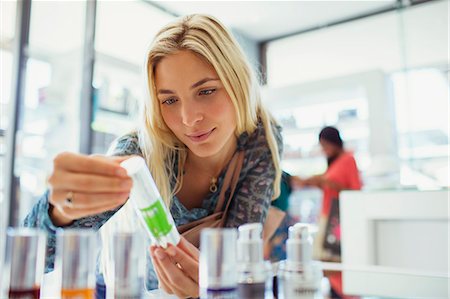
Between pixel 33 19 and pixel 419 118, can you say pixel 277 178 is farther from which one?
pixel 419 118

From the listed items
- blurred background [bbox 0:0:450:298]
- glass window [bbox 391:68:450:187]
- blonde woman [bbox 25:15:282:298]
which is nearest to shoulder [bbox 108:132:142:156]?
blonde woman [bbox 25:15:282:298]

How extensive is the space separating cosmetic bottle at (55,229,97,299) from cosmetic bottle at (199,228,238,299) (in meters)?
0.08

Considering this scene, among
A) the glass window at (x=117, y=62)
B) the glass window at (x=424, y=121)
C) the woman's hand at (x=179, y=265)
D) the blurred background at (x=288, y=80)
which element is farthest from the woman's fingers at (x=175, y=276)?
the glass window at (x=424, y=121)

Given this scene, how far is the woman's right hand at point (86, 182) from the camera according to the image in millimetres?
323

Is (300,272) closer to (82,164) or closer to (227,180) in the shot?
(82,164)

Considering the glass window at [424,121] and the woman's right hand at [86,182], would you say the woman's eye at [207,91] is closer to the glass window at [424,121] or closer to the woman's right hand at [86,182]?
the woman's right hand at [86,182]

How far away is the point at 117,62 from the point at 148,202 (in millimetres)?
1586

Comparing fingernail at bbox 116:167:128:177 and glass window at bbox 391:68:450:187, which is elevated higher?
glass window at bbox 391:68:450:187

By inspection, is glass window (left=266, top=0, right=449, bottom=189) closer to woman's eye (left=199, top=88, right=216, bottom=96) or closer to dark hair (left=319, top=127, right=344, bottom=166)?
dark hair (left=319, top=127, right=344, bottom=166)

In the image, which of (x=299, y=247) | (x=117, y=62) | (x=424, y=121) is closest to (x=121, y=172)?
(x=299, y=247)

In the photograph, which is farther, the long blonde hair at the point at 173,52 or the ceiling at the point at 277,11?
the ceiling at the point at 277,11

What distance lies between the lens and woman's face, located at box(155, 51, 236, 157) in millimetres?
511

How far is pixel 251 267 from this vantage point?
0.32 m

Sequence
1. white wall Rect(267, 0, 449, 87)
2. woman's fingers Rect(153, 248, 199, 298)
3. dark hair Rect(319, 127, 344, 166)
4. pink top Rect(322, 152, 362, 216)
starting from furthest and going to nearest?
white wall Rect(267, 0, 449, 87)
dark hair Rect(319, 127, 344, 166)
pink top Rect(322, 152, 362, 216)
woman's fingers Rect(153, 248, 199, 298)
